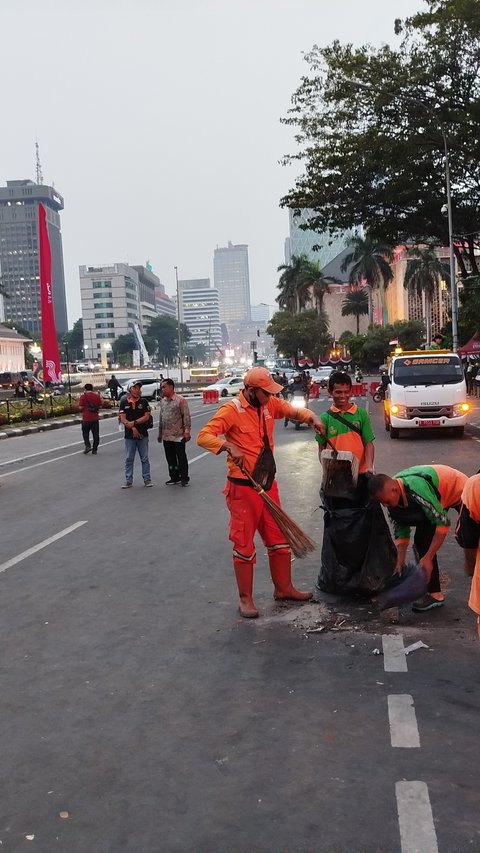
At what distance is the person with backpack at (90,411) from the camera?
699 inches

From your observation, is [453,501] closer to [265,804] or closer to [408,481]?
[408,481]

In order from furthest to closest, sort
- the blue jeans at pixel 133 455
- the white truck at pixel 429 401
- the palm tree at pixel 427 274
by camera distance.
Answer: the palm tree at pixel 427 274
the white truck at pixel 429 401
the blue jeans at pixel 133 455

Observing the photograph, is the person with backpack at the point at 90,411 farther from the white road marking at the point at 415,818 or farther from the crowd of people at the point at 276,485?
the white road marking at the point at 415,818

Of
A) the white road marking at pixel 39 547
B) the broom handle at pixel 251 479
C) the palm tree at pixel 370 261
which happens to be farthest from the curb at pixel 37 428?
the palm tree at pixel 370 261

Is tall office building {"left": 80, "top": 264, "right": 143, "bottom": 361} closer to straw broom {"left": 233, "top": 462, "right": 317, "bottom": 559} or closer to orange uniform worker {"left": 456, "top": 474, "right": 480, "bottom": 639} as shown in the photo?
straw broom {"left": 233, "top": 462, "right": 317, "bottom": 559}

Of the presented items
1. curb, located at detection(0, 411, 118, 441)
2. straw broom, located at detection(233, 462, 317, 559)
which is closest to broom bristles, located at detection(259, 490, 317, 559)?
straw broom, located at detection(233, 462, 317, 559)

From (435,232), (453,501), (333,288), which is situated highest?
(333,288)

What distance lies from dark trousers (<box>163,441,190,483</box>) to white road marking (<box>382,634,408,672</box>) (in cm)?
797

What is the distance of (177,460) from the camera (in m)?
13.3

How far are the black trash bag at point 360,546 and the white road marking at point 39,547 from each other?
3.46 metres

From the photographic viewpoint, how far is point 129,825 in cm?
324

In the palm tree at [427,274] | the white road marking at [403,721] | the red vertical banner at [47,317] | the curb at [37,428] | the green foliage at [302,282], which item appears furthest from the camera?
the green foliage at [302,282]

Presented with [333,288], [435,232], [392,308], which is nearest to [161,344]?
[333,288]

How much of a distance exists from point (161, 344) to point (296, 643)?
194 metres
